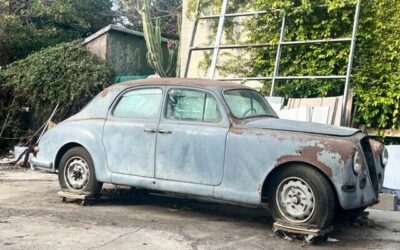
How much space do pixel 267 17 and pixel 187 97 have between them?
4750 millimetres

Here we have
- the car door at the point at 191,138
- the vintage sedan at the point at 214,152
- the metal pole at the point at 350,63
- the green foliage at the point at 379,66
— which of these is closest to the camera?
the vintage sedan at the point at 214,152

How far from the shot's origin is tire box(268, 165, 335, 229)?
17.7 ft

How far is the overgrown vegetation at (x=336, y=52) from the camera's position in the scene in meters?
9.34

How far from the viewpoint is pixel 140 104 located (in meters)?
6.93

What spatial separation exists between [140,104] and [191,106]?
2.61 feet

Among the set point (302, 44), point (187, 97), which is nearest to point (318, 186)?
point (187, 97)

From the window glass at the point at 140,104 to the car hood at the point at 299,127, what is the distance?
134 cm

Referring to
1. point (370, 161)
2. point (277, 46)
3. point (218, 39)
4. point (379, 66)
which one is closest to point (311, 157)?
point (370, 161)

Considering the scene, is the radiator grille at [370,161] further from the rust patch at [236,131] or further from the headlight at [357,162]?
the rust patch at [236,131]

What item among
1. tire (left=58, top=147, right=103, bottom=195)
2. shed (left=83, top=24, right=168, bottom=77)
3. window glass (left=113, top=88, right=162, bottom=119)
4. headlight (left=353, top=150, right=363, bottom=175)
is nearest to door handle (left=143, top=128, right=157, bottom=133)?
window glass (left=113, top=88, right=162, bottom=119)

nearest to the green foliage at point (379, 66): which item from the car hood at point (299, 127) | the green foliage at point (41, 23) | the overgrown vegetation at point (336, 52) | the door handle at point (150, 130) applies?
the overgrown vegetation at point (336, 52)

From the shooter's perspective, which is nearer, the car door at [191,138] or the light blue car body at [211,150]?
the light blue car body at [211,150]

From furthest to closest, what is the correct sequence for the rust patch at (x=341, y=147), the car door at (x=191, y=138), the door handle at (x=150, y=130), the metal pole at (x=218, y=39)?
the metal pole at (x=218, y=39)
the door handle at (x=150, y=130)
the car door at (x=191, y=138)
the rust patch at (x=341, y=147)

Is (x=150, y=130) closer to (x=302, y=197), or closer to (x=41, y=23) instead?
(x=302, y=197)
